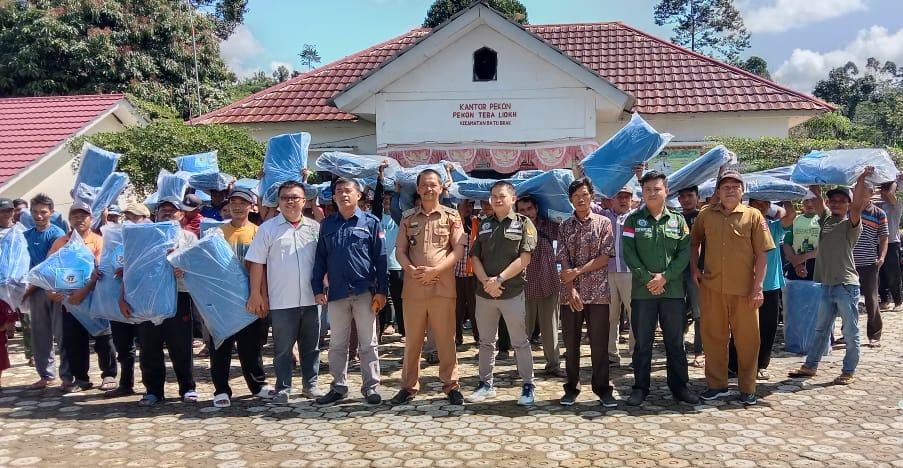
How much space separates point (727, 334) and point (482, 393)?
191 cm

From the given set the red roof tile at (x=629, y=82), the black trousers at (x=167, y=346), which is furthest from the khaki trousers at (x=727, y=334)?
the red roof tile at (x=629, y=82)

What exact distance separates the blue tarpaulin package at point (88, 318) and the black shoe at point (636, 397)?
4.33 meters

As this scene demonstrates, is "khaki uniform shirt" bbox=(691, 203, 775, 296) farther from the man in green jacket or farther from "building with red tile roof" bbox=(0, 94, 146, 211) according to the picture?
"building with red tile roof" bbox=(0, 94, 146, 211)

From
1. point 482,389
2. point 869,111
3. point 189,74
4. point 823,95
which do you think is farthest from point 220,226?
point 823,95

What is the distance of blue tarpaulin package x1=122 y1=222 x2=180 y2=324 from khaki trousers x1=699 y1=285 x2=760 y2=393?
4.06 meters

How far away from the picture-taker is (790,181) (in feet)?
20.0

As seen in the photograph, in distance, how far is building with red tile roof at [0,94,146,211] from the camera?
13625 mm

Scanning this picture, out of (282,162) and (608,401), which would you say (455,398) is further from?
(282,162)

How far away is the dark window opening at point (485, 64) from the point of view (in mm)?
13656

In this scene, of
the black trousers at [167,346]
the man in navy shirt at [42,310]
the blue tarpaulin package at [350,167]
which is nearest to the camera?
the black trousers at [167,346]

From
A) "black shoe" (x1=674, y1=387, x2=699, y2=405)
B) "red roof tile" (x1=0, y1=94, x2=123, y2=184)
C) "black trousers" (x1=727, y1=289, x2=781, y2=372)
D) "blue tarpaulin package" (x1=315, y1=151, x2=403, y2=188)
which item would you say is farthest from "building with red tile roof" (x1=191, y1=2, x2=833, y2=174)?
"black shoe" (x1=674, y1=387, x2=699, y2=405)

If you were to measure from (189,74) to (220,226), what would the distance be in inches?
709

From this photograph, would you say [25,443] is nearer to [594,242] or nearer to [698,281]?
[594,242]

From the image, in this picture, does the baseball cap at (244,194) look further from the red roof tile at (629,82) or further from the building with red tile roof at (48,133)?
the red roof tile at (629,82)
